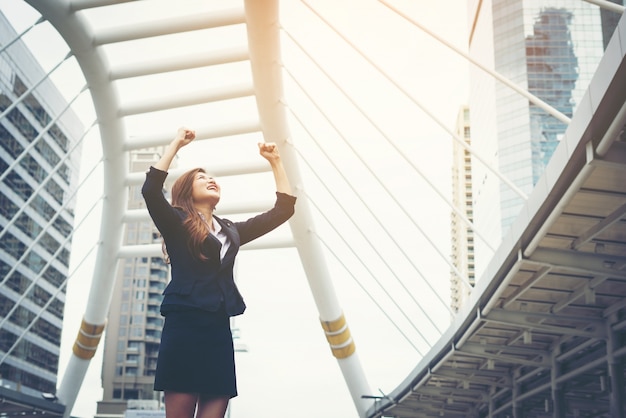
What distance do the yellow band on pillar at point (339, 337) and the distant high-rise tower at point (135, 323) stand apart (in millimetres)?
97985

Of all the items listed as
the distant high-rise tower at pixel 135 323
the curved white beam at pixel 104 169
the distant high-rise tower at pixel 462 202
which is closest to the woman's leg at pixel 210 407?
the curved white beam at pixel 104 169

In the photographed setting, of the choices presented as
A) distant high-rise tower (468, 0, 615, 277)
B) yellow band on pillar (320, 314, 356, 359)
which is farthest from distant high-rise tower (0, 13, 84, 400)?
distant high-rise tower (468, 0, 615, 277)

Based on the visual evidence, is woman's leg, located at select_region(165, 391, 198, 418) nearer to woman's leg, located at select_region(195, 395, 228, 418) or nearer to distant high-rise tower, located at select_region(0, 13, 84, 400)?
woman's leg, located at select_region(195, 395, 228, 418)

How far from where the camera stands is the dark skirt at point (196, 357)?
3221 mm

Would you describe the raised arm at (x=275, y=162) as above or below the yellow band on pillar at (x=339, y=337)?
below

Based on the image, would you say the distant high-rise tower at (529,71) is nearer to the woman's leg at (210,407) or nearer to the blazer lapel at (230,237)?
the blazer lapel at (230,237)

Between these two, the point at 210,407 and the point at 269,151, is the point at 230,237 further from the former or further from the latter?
the point at 210,407

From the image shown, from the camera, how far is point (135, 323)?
129750mm

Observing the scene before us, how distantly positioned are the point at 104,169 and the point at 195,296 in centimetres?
1853

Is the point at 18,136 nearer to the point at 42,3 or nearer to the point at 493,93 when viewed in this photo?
the point at 42,3

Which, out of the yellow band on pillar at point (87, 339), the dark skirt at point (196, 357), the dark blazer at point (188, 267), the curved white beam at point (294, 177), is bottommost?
the dark skirt at point (196, 357)

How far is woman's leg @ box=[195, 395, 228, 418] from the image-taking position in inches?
128

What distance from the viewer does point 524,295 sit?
15398 millimetres

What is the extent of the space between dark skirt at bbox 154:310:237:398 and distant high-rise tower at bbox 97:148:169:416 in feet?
391
